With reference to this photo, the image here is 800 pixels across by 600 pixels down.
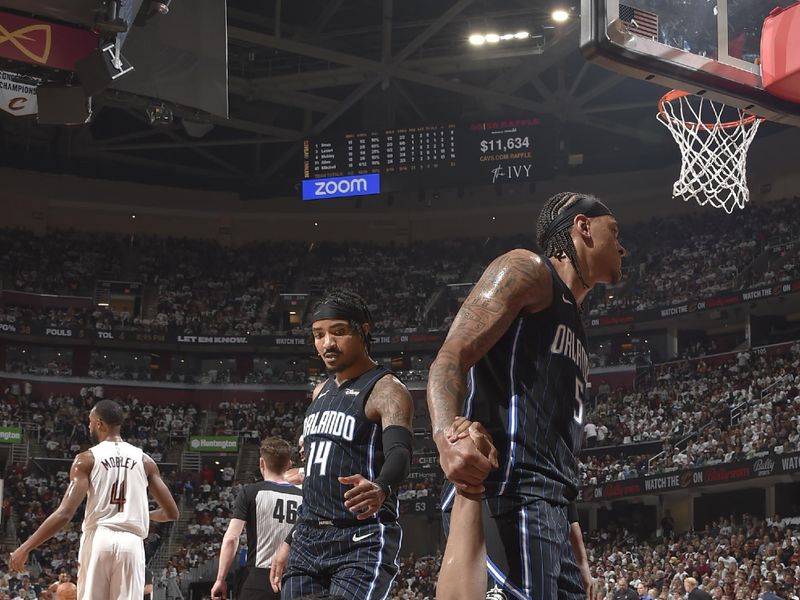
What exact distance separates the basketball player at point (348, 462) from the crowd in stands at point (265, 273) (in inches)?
1173

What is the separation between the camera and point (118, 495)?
287 inches

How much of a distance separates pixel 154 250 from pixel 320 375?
7.91 metres

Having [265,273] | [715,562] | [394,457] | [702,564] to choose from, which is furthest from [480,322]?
[265,273]

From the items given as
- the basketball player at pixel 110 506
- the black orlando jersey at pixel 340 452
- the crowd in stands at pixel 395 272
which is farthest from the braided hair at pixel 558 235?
the crowd in stands at pixel 395 272

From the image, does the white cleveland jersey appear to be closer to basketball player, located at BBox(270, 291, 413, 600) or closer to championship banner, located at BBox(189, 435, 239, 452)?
basketball player, located at BBox(270, 291, 413, 600)

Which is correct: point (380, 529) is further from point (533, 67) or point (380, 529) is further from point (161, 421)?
point (161, 421)

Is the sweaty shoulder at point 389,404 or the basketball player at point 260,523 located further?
the basketball player at point 260,523

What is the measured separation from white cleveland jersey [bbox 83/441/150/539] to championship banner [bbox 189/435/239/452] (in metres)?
28.8

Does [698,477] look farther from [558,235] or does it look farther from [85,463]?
[558,235]

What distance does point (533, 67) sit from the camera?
32000 millimetres

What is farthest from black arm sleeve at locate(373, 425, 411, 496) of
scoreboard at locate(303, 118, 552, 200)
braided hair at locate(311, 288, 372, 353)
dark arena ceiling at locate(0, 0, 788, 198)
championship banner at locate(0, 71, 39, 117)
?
dark arena ceiling at locate(0, 0, 788, 198)

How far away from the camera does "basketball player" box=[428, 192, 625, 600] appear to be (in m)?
3.17

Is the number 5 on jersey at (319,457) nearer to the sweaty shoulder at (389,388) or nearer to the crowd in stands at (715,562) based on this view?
the sweaty shoulder at (389,388)

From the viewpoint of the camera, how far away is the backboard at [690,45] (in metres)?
7.38
